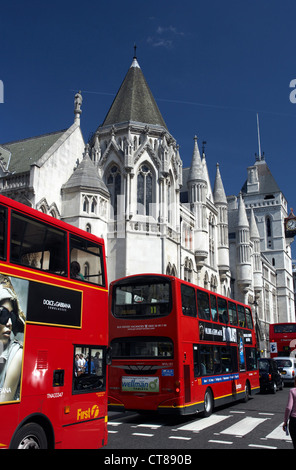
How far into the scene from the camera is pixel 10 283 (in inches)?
261

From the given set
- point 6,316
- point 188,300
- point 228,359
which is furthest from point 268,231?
point 6,316

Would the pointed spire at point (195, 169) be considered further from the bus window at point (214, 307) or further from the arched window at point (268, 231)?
the arched window at point (268, 231)

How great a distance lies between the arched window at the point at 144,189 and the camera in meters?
30.2

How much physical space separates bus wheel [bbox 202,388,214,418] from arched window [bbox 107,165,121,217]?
1737 cm

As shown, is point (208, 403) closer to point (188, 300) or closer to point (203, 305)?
point (203, 305)

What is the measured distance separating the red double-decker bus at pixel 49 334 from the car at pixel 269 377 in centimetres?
1533

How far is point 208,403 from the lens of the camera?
14125mm

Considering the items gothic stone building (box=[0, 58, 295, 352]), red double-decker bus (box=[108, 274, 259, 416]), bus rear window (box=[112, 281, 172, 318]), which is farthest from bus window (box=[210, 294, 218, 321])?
gothic stone building (box=[0, 58, 295, 352])

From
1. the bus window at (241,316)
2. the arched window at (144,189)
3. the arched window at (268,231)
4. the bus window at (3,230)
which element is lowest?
the bus window at (241,316)

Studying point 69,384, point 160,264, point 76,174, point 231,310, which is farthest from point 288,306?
point 69,384

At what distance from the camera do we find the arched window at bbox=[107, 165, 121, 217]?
3014cm

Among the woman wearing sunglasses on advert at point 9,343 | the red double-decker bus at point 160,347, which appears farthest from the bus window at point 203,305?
the woman wearing sunglasses on advert at point 9,343

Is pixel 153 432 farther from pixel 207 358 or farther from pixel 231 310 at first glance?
pixel 231 310

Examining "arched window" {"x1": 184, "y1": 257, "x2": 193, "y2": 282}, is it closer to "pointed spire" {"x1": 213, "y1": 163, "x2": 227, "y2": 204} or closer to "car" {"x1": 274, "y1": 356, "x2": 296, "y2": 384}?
"car" {"x1": 274, "y1": 356, "x2": 296, "y2": 384}
